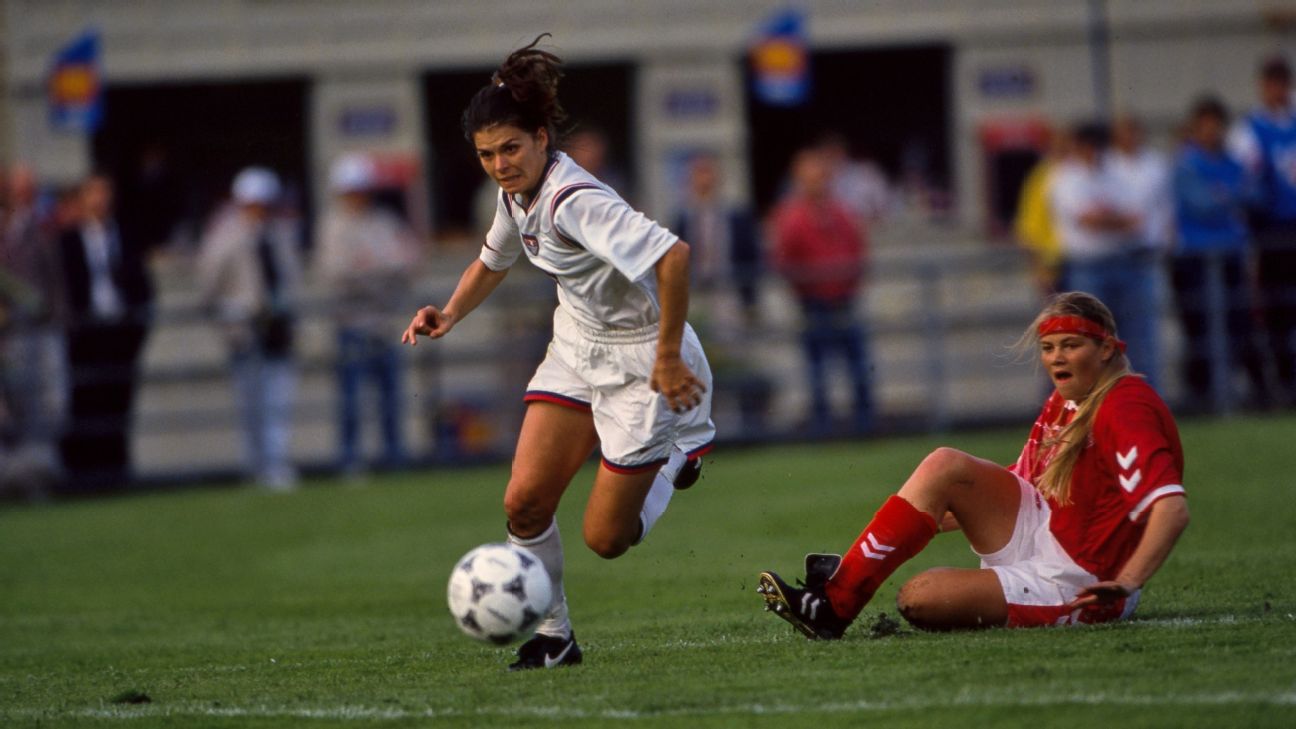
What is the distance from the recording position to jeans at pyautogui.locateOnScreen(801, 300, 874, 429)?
16.5 m

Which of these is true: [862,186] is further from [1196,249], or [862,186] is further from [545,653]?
[545,653]

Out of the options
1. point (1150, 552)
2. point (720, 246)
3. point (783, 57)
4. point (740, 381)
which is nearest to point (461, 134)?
point (783, 57)

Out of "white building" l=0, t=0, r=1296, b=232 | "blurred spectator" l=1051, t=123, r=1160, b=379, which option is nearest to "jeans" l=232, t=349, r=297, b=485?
"white building" l=0, t=0, r=1296, b=232

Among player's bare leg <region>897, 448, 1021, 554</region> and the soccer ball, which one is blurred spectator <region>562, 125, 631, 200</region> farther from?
player's bare leg <region>897, 448, 1021, 554</region>

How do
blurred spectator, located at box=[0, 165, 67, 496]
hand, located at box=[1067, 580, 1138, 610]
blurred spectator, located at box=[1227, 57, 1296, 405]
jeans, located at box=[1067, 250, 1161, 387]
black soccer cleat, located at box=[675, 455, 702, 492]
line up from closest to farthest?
hand, located at box=[1067, 580, 1138, 610]
black soccer cleat, located at box=[675, 455, 702, 492]
blurred spectator, located at box=[1227, 57, 1296, 405]
jeans, located at box=[1067, 250, 1161, 387]
blurred spectator, located at box=[0, 165, 67, 496]

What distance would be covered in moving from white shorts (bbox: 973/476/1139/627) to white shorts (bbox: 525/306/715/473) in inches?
42.8

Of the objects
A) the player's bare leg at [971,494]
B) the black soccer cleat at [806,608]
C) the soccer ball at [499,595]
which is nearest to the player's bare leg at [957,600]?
the player's bare leg at [971,494]

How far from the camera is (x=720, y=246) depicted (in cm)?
1708

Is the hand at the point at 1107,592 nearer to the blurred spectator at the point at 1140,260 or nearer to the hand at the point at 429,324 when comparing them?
the hand at the point at 429,324

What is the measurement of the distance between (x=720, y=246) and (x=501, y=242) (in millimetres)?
10332

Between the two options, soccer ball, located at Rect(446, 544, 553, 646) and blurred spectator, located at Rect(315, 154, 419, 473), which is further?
blurred spectator, located at Rect(315, 154, 419, 473)

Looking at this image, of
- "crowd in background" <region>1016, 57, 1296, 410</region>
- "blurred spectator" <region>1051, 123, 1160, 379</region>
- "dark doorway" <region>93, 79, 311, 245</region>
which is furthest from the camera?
"dark doorway" <region>93, 79, 311, 245</region>

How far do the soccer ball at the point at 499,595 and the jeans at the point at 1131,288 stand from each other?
10.8m

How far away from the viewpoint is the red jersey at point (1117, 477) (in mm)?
5973
